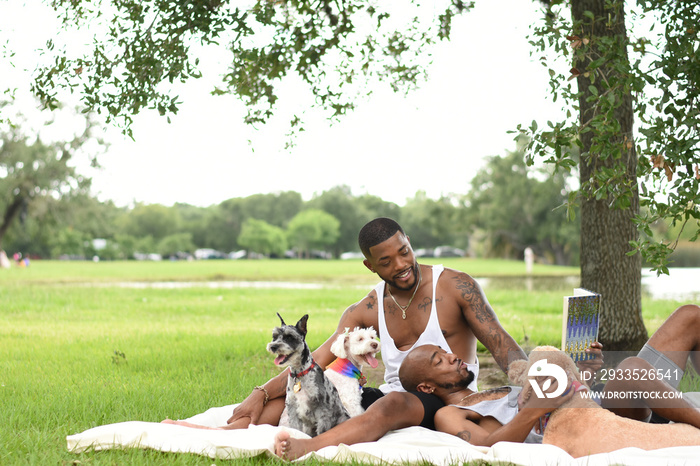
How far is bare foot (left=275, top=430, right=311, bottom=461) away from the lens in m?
3.89

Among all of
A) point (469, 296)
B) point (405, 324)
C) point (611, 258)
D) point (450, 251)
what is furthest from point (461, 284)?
point (450, 251)

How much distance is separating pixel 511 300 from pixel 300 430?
1401 centimetres

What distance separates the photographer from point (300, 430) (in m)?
4.21

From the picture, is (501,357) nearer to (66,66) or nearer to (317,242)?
(66,66)

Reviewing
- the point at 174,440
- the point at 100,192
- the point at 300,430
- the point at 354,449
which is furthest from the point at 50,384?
the point at 100,192

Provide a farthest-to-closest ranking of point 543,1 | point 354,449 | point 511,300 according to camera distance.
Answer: point 511,300
point 543,1
point 354,449

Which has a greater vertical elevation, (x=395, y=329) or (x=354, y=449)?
(x=395, y=329)

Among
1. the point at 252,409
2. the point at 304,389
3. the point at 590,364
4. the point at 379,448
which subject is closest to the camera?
the point at 379,448

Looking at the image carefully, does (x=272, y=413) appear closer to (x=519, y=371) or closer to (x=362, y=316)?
(x=362, y=316)

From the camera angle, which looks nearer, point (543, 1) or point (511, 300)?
point (543, 1)

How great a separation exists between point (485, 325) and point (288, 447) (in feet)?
5.60

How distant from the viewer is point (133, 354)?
27.9ft

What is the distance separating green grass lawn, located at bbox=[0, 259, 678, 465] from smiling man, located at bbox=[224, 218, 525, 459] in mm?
820

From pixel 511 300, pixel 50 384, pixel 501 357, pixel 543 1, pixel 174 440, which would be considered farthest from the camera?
pixel 511 300
